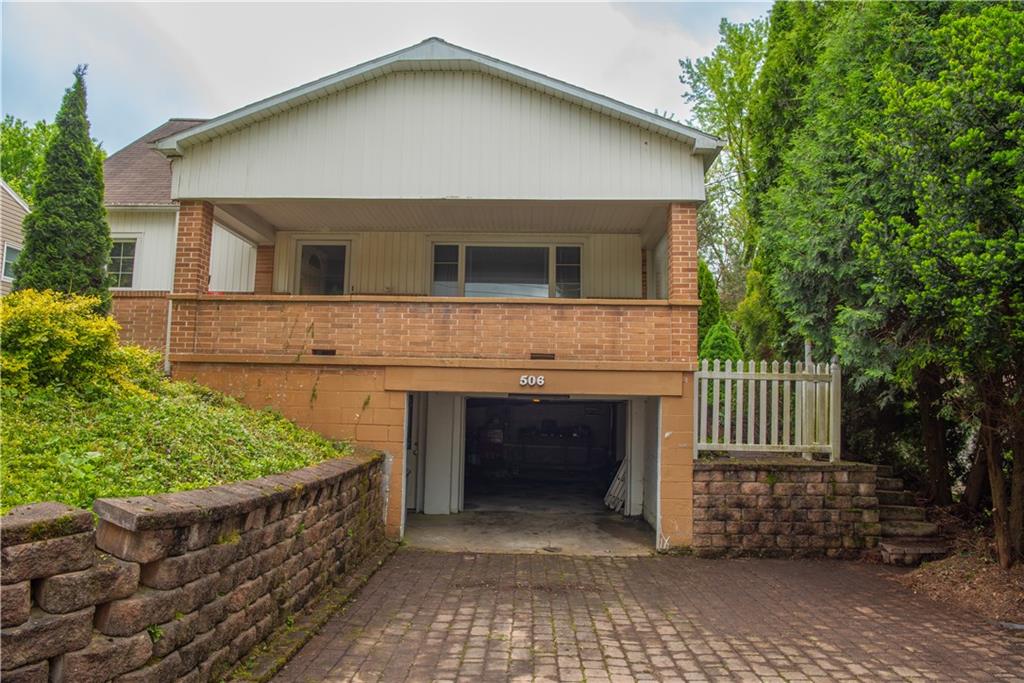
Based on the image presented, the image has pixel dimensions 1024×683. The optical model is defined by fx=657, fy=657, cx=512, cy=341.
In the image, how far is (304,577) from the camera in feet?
17.8

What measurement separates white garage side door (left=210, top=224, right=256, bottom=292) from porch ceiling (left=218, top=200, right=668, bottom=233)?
1.12 meters

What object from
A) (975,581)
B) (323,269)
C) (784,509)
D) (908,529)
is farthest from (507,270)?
(975,581)

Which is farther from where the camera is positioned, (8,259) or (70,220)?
(8,259)

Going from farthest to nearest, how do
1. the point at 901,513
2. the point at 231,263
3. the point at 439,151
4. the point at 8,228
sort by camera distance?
the point at 8,228, the point at 231,263, the point at 439,151, the point at 901,513

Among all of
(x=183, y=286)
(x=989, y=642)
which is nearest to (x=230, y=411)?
(x=183, y=286)

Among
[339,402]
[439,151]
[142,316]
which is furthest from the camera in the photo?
[142,316]

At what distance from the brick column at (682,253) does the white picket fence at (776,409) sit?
988mm

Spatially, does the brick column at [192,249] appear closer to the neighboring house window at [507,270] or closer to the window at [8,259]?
the neighboring house window at [507,270]

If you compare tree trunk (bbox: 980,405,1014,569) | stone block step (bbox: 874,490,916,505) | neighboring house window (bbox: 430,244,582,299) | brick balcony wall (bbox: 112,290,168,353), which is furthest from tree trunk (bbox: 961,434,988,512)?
brick balcony wall (bbox: 112,290,168,353)

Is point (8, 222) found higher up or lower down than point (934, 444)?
higher up

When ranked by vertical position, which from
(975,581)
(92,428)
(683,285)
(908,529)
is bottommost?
(975,581)

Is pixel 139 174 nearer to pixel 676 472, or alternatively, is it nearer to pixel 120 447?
pixel 120 447

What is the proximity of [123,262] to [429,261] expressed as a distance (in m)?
5.90

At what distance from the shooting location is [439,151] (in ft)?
29.2
